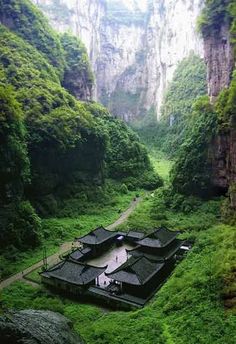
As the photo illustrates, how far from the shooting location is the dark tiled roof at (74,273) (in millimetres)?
29500

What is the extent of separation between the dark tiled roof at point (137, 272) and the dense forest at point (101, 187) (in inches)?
55.9

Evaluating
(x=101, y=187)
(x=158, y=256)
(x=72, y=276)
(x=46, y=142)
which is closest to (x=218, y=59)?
(x=101, y=187)

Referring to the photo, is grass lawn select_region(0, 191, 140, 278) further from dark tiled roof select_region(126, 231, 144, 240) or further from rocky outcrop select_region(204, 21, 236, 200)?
rocky outcrop select_region(204, 21, 236, 200)

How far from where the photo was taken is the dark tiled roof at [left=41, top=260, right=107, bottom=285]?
96.8ft

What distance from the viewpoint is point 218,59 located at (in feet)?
191

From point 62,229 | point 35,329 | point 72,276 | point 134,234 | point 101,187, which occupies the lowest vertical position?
point 72,276

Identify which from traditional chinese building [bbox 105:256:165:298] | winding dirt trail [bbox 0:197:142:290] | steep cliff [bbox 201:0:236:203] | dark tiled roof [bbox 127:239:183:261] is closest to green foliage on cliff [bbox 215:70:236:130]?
steep cliff [bbox 201:0:236:203]

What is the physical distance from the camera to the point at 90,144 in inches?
2240

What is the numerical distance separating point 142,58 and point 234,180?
10122 cm

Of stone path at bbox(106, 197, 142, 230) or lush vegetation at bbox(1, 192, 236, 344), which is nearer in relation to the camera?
lush vegetation at bbox(1, 192, 236, 344)

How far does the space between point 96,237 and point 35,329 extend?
26800 millimetres

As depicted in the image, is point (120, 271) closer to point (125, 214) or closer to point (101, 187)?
point (125, 214)

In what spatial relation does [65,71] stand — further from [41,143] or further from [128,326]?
[128,326]

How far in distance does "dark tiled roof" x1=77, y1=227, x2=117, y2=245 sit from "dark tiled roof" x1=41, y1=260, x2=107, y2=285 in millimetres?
6353
